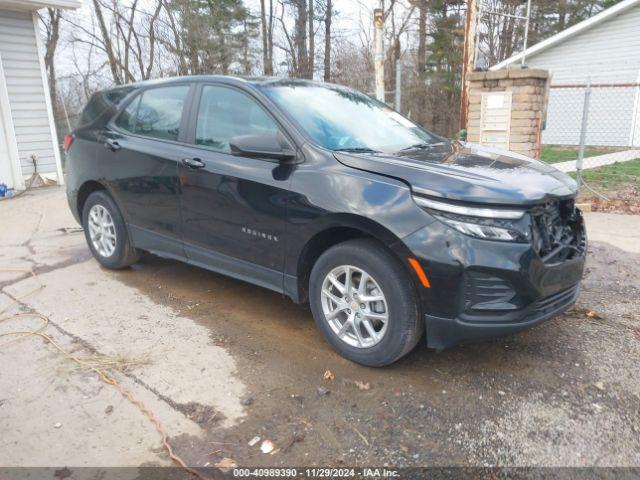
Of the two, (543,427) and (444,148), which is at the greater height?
(444,148)

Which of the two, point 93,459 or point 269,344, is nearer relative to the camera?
point 93,459

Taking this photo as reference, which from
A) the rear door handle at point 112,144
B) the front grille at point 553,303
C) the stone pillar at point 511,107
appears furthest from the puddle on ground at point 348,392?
the stone pillar at point 511,107

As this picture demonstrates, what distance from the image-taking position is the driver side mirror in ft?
10.3

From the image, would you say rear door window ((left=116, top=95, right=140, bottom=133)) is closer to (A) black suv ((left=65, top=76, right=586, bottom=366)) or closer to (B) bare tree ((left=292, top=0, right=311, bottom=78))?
(A) black suv ((left=65, top=76, right=586, bottom=366))

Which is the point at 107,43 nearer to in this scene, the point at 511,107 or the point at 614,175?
the point at 511,107

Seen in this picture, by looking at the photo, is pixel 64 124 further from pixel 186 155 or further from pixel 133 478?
pixel 133 478

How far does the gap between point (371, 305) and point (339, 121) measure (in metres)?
1.37

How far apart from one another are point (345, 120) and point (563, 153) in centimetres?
1249

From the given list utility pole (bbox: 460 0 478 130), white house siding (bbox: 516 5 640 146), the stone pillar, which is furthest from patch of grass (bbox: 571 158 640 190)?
white house siding (bbox: 516 5 640 146)

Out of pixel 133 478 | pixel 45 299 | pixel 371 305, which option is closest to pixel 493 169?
pixel 371 305

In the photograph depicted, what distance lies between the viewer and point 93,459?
2.33 metres

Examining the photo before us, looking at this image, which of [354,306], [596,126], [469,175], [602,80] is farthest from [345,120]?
[602,80]

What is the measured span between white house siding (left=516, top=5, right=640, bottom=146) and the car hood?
14.1 m

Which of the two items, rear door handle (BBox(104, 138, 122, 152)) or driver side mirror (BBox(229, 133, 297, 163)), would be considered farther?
rear door handle (BBox(104, 138, 122, 152))
